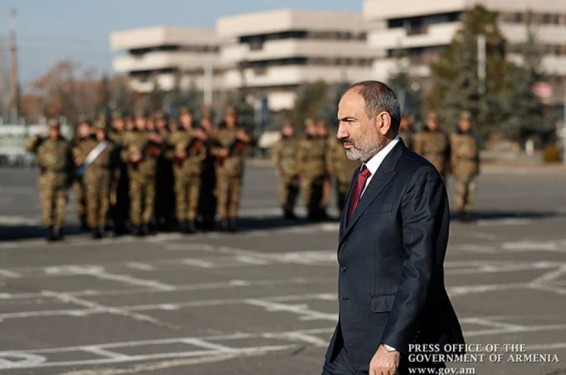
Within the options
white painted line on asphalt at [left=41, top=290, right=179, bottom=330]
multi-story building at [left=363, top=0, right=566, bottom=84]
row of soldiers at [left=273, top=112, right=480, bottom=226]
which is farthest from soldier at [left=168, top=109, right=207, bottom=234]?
multi-story building at [left=363, top=0, right=566, bottom=84]

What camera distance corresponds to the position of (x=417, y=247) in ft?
19.9

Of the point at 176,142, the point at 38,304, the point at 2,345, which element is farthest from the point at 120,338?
the point at 176,142

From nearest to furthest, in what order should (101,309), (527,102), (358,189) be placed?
1. (358,189)
2. (101,309)
3. (527,102)

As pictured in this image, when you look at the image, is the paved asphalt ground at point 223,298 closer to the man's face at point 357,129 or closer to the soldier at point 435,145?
the soldier at point 435,145

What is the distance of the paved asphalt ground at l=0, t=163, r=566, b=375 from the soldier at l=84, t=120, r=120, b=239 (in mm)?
529

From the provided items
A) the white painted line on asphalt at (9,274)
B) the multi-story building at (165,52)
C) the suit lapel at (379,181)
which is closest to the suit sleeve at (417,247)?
the suit lapel at (379,181)

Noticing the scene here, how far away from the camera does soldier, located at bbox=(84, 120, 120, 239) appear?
953 inches

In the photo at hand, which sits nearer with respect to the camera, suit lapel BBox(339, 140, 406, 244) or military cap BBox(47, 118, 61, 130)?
suit lapel BBox(339, 140, 406, 244)

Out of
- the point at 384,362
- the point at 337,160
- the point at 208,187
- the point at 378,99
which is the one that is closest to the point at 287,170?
the point at 337,160

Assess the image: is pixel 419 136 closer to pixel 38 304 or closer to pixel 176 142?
pixel 176 142

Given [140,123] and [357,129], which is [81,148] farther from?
[357,129]

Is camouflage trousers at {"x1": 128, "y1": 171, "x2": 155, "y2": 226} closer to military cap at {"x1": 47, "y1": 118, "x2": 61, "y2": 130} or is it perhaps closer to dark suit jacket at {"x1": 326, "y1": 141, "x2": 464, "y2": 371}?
military cap at {"x1": 47, "y1": 118, "x2": 61, "y2": 130}

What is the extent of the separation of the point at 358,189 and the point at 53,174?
17681 mm

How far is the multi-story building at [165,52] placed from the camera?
175 m
